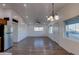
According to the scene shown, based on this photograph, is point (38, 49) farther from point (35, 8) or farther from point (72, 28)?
point (35, 8)

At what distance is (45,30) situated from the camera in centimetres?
2094

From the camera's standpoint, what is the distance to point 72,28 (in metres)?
6.83

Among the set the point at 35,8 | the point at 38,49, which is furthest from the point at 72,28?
the point at 35,8

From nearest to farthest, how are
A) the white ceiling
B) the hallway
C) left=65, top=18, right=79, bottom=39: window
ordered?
1. left=65, top=18, right=79, bottom=39: window
2. the hallway
3. the white ceiling

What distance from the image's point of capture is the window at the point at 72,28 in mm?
6142

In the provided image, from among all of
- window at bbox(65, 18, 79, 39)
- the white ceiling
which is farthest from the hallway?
the white ceiling

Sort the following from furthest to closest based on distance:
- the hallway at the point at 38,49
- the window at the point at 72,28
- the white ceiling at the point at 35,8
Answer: the white ceiling at the point at 35,8
the hallway at the point at 38,49
the window at the point at 72,28

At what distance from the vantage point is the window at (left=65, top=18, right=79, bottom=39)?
6.14m

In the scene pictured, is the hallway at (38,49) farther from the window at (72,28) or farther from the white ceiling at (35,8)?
the white ceiling at (35,8)

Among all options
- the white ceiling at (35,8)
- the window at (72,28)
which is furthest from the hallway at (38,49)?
the white ceiling at (35,8)

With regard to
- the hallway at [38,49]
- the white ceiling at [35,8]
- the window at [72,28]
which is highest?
the white ceiling at [35,8]

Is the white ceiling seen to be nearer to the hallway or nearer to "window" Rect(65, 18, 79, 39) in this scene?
"window" Rect(65, 18, 79, 39)

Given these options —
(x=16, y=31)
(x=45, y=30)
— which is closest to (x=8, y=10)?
(x=16, y=31)

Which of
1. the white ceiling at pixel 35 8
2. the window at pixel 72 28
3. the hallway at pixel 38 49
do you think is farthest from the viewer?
the white ceiling at pixel 35 8
